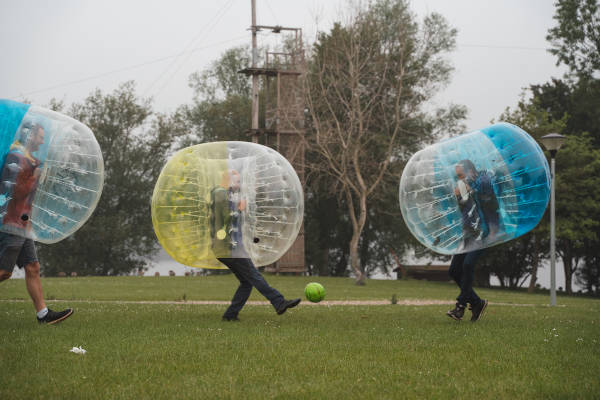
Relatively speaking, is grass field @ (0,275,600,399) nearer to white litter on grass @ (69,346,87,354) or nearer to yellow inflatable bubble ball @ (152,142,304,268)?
white litter on grass @ (69,346,87,354)

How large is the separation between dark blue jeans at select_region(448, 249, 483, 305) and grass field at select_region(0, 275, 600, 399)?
0.42m

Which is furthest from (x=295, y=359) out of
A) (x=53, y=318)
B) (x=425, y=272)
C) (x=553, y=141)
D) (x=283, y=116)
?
(x=425, y=272)

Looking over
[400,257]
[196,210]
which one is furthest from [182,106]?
[196,210]

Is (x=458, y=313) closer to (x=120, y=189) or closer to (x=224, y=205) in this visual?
(x=224, y=205)

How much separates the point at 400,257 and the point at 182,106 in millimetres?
20226

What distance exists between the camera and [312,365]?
19.9 ft

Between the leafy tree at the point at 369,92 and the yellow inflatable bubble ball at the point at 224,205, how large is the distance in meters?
19.0

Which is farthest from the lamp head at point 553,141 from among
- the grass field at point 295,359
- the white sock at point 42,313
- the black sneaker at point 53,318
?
the white sock at point 42,313

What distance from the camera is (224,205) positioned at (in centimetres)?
896

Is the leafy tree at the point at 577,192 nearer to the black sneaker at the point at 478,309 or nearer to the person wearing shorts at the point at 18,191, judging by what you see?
the black sneaker at the point at 478,309

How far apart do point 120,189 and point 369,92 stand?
2135 centimetres

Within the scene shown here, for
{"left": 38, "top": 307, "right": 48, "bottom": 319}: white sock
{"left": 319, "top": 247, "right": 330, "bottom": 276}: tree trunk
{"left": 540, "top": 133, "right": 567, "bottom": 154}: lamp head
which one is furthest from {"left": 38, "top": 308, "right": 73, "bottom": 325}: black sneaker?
{"left": 319, "top": 247, "right": 330, "bottom": 276}: tree trunk

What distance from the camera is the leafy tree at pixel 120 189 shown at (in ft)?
143

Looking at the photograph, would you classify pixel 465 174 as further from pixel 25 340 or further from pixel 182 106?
pixel 182 106
